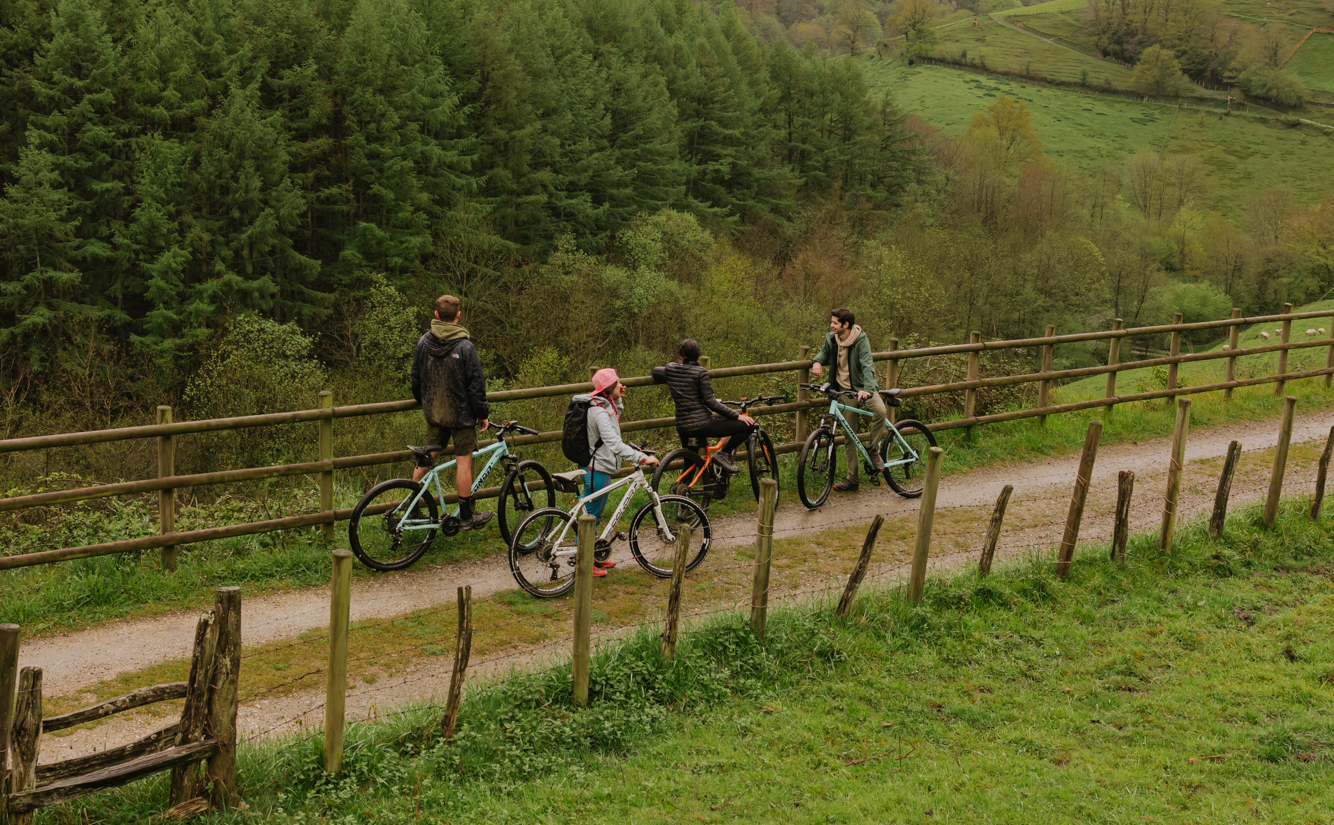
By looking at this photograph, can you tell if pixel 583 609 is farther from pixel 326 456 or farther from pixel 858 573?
pixel 326 456

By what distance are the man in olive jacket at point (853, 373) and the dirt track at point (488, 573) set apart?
1.28 feet

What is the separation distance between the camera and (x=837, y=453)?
11.2m

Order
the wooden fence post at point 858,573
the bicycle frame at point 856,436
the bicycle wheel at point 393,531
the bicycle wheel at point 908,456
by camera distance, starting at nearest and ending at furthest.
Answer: the wooden fence post at point 858,573, the bicycle wheel at point 393,531, the bicycle frame at point 856,436, the bicycle wheel at point 908,456

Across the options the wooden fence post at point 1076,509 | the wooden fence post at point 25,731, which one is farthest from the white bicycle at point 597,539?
the wooden fence post at point 25,731

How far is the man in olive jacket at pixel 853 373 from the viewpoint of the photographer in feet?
34.7

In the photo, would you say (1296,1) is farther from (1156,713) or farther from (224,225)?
(1156,713)

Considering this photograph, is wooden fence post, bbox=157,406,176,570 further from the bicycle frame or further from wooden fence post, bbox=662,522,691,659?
the bicycle frame

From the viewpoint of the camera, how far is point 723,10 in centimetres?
7531

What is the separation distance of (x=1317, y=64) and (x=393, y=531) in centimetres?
13658

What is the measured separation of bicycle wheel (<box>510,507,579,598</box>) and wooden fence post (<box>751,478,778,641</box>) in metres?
1.59

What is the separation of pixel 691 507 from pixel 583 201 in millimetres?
41952

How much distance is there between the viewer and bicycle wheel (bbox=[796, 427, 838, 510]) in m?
10.3

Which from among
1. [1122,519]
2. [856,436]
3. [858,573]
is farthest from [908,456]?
[858,573]

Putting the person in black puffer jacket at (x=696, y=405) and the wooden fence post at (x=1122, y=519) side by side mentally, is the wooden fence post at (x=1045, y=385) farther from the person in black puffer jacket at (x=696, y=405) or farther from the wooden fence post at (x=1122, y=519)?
the person in black puffer jacket at (x=696, y=405)
